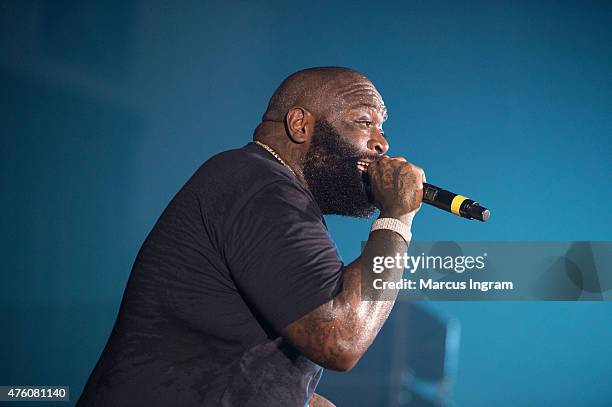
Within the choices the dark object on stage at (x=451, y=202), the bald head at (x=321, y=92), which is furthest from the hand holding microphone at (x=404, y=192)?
the bald head at (x=321, y=92)

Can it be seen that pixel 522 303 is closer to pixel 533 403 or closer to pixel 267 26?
pixel 533 403

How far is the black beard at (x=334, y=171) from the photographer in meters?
1.49

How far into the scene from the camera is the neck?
4.91 ft

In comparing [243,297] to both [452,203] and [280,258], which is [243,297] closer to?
[280,258]

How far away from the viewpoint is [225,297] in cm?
112

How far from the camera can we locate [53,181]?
9.33 ft

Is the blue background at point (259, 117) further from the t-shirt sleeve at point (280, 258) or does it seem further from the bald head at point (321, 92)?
the t-shirt sleeve at point (280, 258)

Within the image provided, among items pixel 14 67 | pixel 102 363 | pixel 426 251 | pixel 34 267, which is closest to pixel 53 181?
pixel 34 267

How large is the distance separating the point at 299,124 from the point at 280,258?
567 millimetres

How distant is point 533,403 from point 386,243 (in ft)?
5.60

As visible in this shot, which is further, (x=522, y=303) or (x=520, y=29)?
(x=520, y=29)

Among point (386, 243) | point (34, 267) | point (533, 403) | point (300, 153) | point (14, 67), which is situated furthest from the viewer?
point (14, 67)

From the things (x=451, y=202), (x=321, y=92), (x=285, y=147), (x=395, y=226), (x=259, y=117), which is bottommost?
(x=395, y=226)

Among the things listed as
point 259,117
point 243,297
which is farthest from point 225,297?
A: point 259,117
